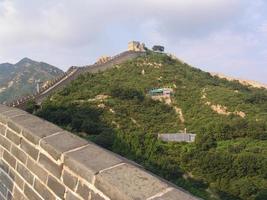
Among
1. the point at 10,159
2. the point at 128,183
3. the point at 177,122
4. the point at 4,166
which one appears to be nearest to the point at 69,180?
the point at 128,183

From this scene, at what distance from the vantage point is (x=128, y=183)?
9.69 ft

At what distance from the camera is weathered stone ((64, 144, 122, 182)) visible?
328 cm

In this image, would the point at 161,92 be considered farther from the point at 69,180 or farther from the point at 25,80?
the point at 25,80

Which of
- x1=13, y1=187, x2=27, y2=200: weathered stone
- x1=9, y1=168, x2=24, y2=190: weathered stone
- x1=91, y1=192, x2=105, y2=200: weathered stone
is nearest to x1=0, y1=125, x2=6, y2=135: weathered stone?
Answer: x1=9, y1=168, x2=24, y2=190: weathered stone

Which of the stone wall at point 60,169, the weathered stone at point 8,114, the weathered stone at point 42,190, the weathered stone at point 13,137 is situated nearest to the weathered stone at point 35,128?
the stone wall at point 60,169

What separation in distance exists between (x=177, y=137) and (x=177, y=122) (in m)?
6.31

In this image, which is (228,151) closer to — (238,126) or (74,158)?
(238,126)

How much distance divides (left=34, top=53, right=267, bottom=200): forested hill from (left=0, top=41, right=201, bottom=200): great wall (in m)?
22.7

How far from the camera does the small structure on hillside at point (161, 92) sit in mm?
52344

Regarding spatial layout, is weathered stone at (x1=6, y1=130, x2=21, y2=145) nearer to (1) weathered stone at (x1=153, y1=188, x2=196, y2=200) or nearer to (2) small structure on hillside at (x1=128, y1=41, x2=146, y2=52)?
(1) weathered stone at (x1=153, y1=188, x2=196, y2=200)

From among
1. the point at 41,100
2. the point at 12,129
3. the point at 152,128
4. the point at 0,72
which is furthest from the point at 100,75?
the point at 0,72

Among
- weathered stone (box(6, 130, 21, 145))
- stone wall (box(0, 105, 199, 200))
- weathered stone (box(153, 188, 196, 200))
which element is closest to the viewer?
Answer: weathered stone (box(153, 188, 196, 200))

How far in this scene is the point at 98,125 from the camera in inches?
1645

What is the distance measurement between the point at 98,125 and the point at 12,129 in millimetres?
36837
